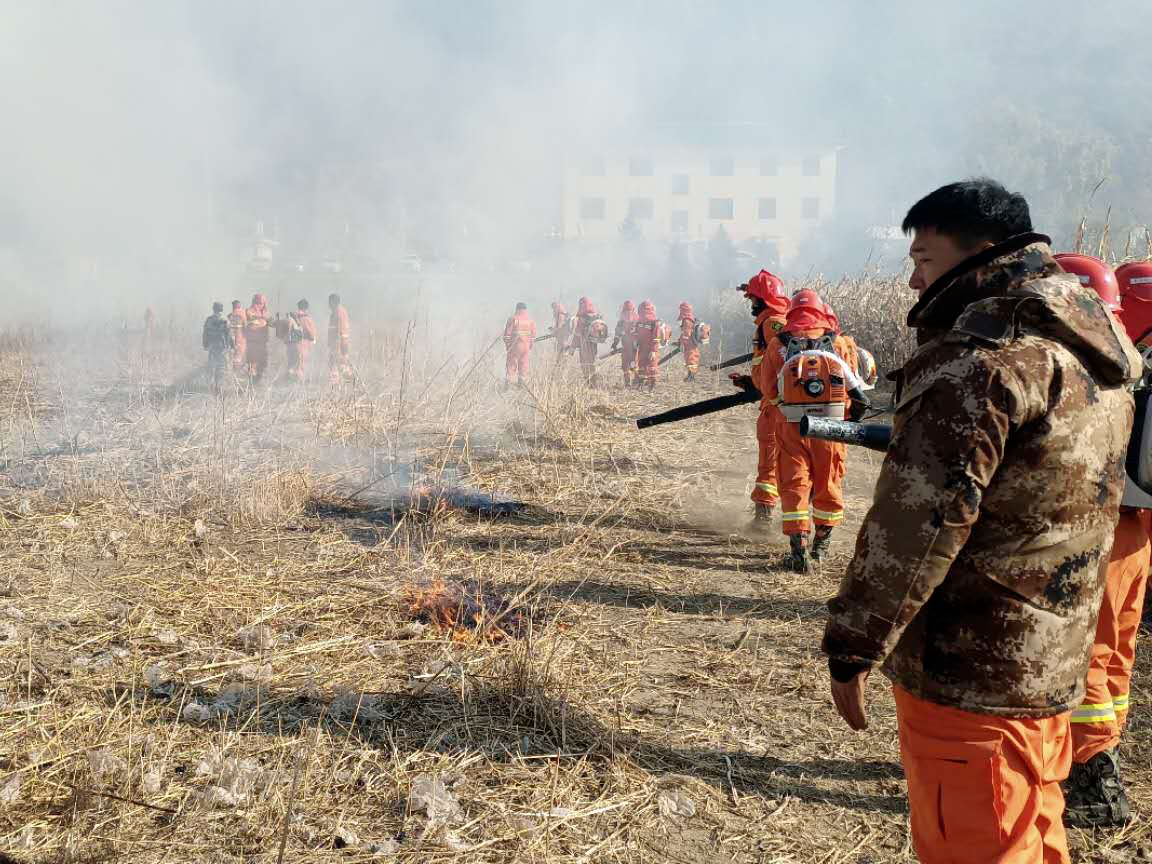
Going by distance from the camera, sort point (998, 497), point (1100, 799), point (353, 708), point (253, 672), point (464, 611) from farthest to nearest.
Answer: point (464, 611), point (253, 672), point (353, 708), point (1100, 799), point (998, 497)

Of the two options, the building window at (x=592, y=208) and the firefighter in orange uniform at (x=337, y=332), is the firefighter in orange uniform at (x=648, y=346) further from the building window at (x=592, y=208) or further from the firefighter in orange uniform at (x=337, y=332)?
the building window at (x=592, y=208)

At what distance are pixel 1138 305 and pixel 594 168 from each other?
52441mm

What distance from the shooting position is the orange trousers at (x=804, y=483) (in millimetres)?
4887

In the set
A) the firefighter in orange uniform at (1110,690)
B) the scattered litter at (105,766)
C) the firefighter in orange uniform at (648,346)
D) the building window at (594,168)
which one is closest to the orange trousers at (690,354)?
the firefighter in orange uniform at (648,346)

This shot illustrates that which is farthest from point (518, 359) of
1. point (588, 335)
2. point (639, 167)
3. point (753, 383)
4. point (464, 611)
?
point (639, 167)

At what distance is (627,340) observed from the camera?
49.3ft

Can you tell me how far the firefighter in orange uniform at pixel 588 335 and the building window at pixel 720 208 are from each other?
4461 cm

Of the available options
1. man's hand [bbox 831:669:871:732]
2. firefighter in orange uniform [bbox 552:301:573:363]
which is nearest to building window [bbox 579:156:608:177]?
firefighter in orange uniform [bbox 552:301:573:363]

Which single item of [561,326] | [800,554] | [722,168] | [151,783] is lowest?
[151,783]

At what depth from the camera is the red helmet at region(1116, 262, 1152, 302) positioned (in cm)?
305

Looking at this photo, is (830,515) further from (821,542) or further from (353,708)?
(353,708)

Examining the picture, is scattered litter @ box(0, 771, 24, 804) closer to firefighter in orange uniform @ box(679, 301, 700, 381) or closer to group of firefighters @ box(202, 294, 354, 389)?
group of firefighters @ box(202, 294, 354, 389)

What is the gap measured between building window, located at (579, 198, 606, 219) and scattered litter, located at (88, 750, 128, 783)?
5073 centimetres

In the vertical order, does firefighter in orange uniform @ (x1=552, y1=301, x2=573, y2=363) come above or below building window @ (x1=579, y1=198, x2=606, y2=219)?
below
